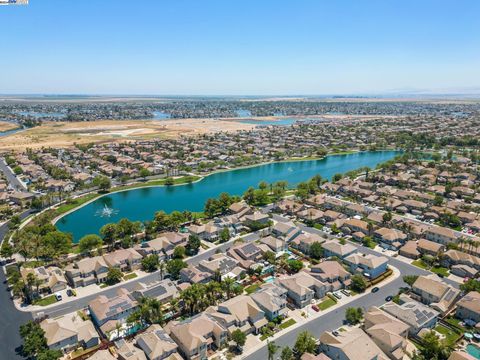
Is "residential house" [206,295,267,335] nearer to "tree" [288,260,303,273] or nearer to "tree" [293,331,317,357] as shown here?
"tree" [293,331,317,357]

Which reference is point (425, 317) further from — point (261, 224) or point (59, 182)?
point (59, 182)

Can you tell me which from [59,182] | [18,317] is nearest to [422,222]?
[18,317]

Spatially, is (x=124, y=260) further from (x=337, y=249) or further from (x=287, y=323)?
(x=337, y=249)

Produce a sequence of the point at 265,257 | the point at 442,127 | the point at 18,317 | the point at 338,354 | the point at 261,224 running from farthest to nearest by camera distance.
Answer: the point at 442,127 → the point at 261,224 → the point at 265,257 → the point at 18,317 → the point at 338,354

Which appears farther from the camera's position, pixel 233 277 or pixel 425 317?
pixel 233 277

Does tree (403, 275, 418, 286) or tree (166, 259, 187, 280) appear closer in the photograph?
tree (403, 275, 418, 286)

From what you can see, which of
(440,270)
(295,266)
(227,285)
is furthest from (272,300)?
(440,270)

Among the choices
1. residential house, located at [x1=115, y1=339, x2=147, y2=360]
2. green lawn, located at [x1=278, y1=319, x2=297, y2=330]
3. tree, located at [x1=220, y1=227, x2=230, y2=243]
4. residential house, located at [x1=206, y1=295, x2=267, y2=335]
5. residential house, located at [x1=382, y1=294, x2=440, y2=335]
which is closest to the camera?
residential house, located at [x1=115, y1=339, x2=147, y2=360]

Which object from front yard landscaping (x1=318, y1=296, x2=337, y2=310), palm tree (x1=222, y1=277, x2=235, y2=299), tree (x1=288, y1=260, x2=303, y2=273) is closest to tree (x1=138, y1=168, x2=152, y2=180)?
tree (x1=288, y1=260, x2=303, y2=273)
